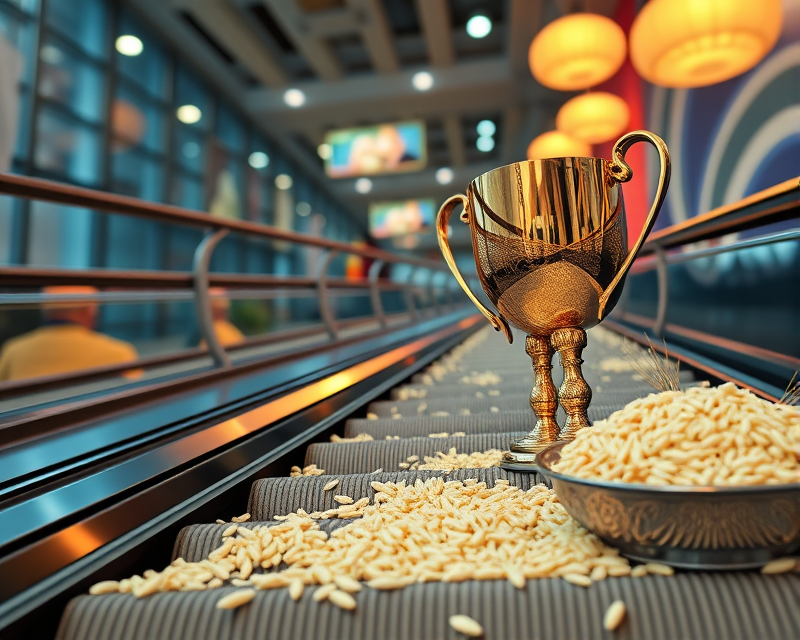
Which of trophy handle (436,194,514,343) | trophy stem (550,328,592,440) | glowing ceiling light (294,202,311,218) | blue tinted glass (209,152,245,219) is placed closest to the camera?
trophy stem (550,328,592,440)

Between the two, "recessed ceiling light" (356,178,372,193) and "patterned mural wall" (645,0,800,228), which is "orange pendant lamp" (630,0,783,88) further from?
"recessed ceiling light" (356,178,372,193)

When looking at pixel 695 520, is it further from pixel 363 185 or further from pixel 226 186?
pixel 363 185

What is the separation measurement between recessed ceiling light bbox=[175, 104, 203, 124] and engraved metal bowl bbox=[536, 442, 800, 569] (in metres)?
10.4

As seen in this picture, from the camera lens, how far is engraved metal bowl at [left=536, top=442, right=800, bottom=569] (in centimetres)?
76

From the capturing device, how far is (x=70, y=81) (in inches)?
297

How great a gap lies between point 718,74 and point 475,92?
7618 millimetres

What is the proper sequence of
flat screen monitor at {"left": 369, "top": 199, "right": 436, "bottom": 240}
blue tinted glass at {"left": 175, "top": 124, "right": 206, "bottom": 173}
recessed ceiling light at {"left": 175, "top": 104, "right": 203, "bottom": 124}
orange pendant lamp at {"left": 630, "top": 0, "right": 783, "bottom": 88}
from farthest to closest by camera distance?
1. flat screen monitor at {"left": 369, "top": 199, "right": 436, "bottom": 240}
2. recessed ceiling light at {"left": 175, "top": 104, "right": 203, "bottom": 124}
3. blue tinted glass at {"left": 175, "top": 124, "right": 206, "bottom": 173}
4. orange pendant lamp at {"left": 630, "top": 0, "right": 783, "bottom": 88}

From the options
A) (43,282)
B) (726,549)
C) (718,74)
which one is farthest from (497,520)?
(718,74)

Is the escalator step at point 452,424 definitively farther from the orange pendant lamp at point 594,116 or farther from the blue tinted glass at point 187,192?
the blue tinted glass at point 187,192

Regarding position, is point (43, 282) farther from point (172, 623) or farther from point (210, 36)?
point (210, 36)

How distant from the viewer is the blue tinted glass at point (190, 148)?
32.6 ft

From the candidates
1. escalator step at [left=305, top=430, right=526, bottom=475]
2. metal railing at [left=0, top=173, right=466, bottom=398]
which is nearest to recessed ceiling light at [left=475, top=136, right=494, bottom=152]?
metal railing at [left=0, top=173, right=466, bottom=398]

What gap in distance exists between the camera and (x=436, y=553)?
965 millimetres

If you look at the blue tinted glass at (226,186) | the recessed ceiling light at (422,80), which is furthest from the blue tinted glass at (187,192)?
the recessed ceiling light at (422,80)
